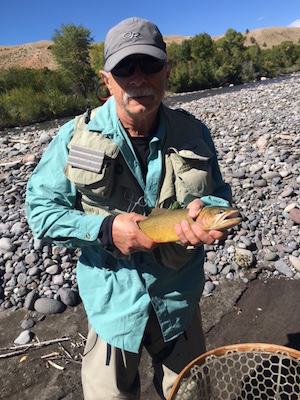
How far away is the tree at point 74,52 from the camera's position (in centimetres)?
3784

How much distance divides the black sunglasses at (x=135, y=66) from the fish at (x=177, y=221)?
77 cm

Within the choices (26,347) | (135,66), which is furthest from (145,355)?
(135,66)

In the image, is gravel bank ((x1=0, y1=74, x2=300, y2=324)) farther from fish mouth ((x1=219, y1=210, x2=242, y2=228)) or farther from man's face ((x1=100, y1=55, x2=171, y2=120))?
man's face ((x1=100, y1=55, x2=171, y2=120))

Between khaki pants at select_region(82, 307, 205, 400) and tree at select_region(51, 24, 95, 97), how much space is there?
37686 mm

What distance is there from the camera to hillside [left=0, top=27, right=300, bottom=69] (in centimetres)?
10056

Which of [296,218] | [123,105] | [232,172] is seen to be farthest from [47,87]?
[123,105]

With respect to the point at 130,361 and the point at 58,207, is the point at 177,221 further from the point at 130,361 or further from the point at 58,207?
the point at 130,361

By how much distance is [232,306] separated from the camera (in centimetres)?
416

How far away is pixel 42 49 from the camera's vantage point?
112438 mm

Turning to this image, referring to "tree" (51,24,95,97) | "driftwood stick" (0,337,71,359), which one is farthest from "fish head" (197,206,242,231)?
"tree" (51,24,95,97)

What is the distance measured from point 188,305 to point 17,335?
107 inches

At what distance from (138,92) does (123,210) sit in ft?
2.25

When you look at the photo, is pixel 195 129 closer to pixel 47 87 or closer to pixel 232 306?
pixel 232 306

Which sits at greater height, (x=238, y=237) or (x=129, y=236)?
(x=129, y=236)
